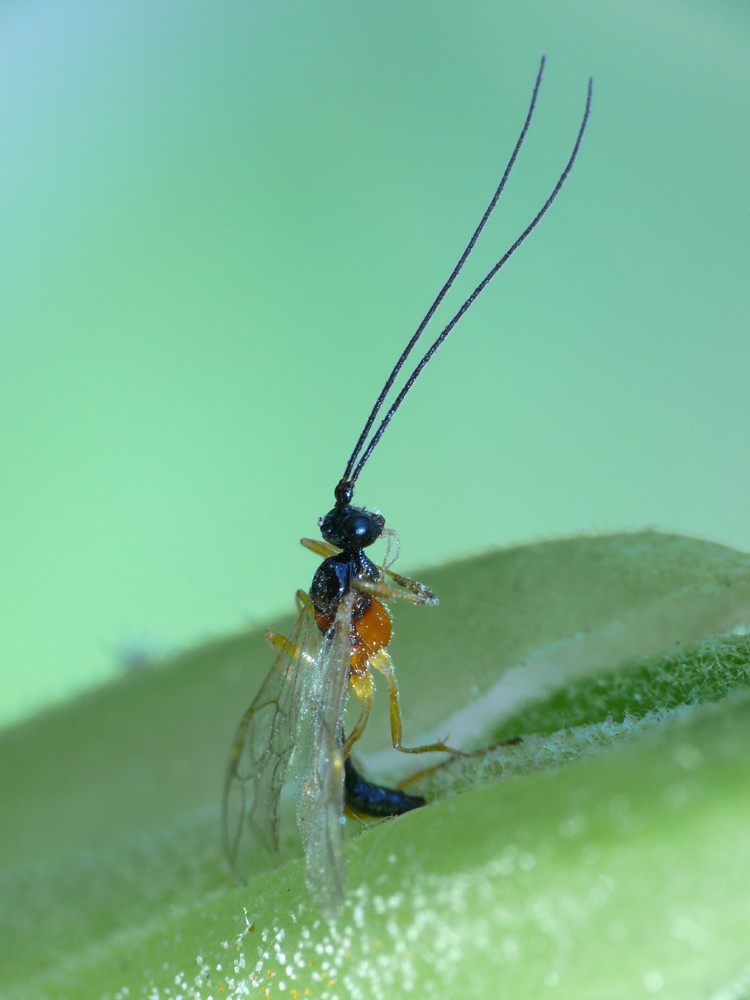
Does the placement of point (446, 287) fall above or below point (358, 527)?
above

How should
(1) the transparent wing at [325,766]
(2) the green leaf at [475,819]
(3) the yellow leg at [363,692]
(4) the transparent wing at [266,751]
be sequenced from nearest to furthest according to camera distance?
1. (2) the green leaf at [475,819]
2. (1) the transparent wing at [325,766]
3. (4) the transparent wing at [266,751]
4. (3) the yellow leg at [363,692]

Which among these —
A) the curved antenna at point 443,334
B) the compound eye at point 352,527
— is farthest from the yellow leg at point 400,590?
the curved antenna at point 443,334

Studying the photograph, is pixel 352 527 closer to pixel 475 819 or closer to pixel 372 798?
pixel 372 798

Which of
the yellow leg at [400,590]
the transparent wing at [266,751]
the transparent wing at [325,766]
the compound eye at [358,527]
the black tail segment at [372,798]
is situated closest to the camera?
the transparent wing at [325,766]

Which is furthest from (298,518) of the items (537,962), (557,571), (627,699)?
(537,962)

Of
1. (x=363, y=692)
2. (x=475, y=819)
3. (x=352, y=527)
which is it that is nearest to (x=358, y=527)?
(x=352, y=527)

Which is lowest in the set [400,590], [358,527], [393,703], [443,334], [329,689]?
[393,703]

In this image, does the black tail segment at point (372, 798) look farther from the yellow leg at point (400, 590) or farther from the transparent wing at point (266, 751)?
the yellow leg at point (400, 590)

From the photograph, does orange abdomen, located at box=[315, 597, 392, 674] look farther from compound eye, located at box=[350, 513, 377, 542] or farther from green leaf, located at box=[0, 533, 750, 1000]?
compound eye, located at box=[350, 513, 377, 542]
